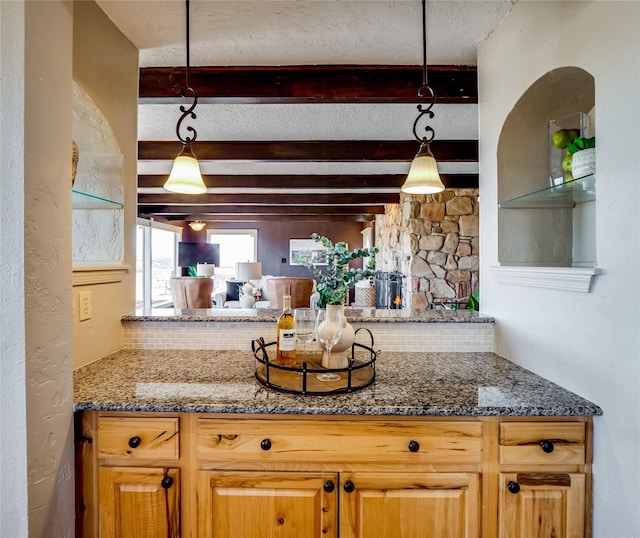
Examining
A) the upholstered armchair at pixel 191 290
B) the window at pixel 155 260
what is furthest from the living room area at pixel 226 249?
the upholstered armchair at pixel 191 290

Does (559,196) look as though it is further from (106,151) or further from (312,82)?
(106,151)

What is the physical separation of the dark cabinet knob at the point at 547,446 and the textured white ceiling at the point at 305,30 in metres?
1.61

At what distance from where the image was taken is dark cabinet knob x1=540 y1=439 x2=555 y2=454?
100 centimetres

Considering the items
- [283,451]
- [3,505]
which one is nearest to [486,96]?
[283,451]

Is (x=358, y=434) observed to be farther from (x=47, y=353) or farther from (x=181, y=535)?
(x=47, y=353)

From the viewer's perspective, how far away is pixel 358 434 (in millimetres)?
1009

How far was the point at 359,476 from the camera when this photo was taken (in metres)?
1.01

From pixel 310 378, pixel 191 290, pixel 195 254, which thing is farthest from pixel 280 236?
pixel 310 378

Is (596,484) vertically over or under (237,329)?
under

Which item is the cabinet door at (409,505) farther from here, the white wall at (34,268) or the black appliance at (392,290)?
the black appliance at (392,290)

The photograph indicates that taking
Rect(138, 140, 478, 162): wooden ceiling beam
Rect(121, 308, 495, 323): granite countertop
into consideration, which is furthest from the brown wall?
Rect(121, 308, 495, 323): granite countertop

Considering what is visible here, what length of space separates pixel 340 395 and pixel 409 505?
37cm

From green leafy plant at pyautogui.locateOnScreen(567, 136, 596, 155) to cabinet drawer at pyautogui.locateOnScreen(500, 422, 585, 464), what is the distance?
0.85 metres

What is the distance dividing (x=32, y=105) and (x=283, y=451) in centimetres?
113
